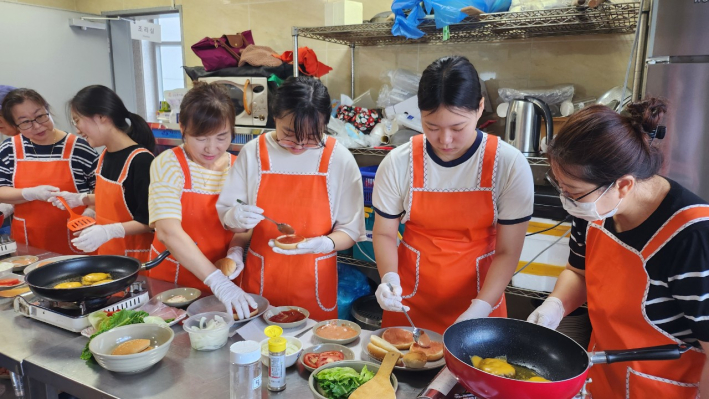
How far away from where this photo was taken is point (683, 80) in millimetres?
2131

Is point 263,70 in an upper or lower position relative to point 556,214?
upper

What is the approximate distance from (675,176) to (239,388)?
2.08 metres

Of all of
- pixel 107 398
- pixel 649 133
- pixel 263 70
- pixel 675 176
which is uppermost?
pixel 263 70

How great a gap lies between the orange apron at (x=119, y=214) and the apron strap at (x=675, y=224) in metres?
2.23

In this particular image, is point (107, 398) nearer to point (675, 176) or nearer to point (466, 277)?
point (466, 277)

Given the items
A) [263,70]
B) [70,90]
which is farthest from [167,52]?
[263,70]

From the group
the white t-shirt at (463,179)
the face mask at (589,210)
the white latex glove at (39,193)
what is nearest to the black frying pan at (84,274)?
the white t-shirt at (463,179)

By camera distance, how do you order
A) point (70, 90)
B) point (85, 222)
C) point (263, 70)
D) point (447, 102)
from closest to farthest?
1. point (447, 102)
2. point (85, 222)
3. point (263, 70)
4. point (70, 90)

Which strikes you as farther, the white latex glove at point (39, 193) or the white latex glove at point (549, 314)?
the white latex glove at point (39, 193)

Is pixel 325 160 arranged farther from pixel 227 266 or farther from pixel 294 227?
pixel 227 266

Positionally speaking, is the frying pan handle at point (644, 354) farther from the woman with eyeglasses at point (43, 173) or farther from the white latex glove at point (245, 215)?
the woman with eyeglasses at point (43, 173)

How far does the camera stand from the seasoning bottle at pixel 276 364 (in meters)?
1.33

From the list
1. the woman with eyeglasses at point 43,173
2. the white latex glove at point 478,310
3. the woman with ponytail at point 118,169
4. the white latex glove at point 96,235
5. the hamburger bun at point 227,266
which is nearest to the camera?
the white latex glove at point 478,310

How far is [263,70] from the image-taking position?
12.1ft
